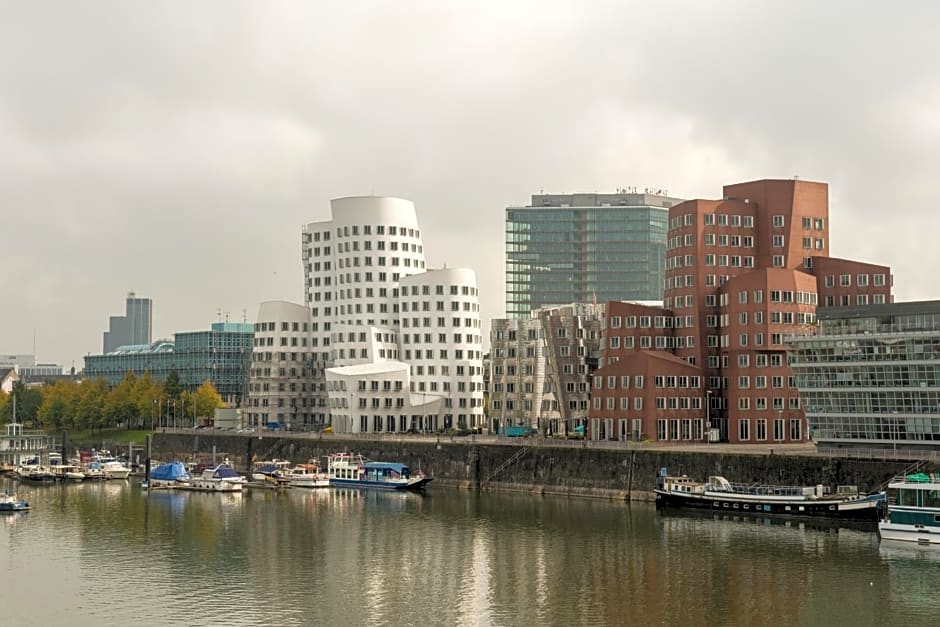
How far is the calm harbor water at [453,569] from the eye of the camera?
244ft

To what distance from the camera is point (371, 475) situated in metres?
156

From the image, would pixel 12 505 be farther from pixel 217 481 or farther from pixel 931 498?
pixel 931 498

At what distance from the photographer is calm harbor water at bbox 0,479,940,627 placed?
74.5 metres

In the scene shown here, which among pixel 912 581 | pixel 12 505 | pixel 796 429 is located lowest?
pixel 912 581

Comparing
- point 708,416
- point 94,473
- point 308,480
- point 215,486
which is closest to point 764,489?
point 708,416

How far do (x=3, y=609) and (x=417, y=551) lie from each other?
33.7m

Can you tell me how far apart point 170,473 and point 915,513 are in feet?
331

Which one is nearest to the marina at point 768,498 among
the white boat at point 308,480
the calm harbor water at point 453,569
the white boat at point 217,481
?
the calm harbor water at point 453,569

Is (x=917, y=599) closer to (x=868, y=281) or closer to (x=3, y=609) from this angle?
(x=3, y=609)

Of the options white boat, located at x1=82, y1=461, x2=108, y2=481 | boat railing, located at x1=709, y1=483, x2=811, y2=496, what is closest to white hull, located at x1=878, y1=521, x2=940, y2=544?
boat railing, located at x1=709, y1=483, x2=811, y2=496

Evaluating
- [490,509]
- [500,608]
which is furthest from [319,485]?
[500,608]

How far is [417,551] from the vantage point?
99.1 m

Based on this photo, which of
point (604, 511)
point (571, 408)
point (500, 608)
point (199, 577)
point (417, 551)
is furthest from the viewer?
point (571, 408)

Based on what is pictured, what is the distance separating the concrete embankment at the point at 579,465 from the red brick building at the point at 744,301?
1489cm
